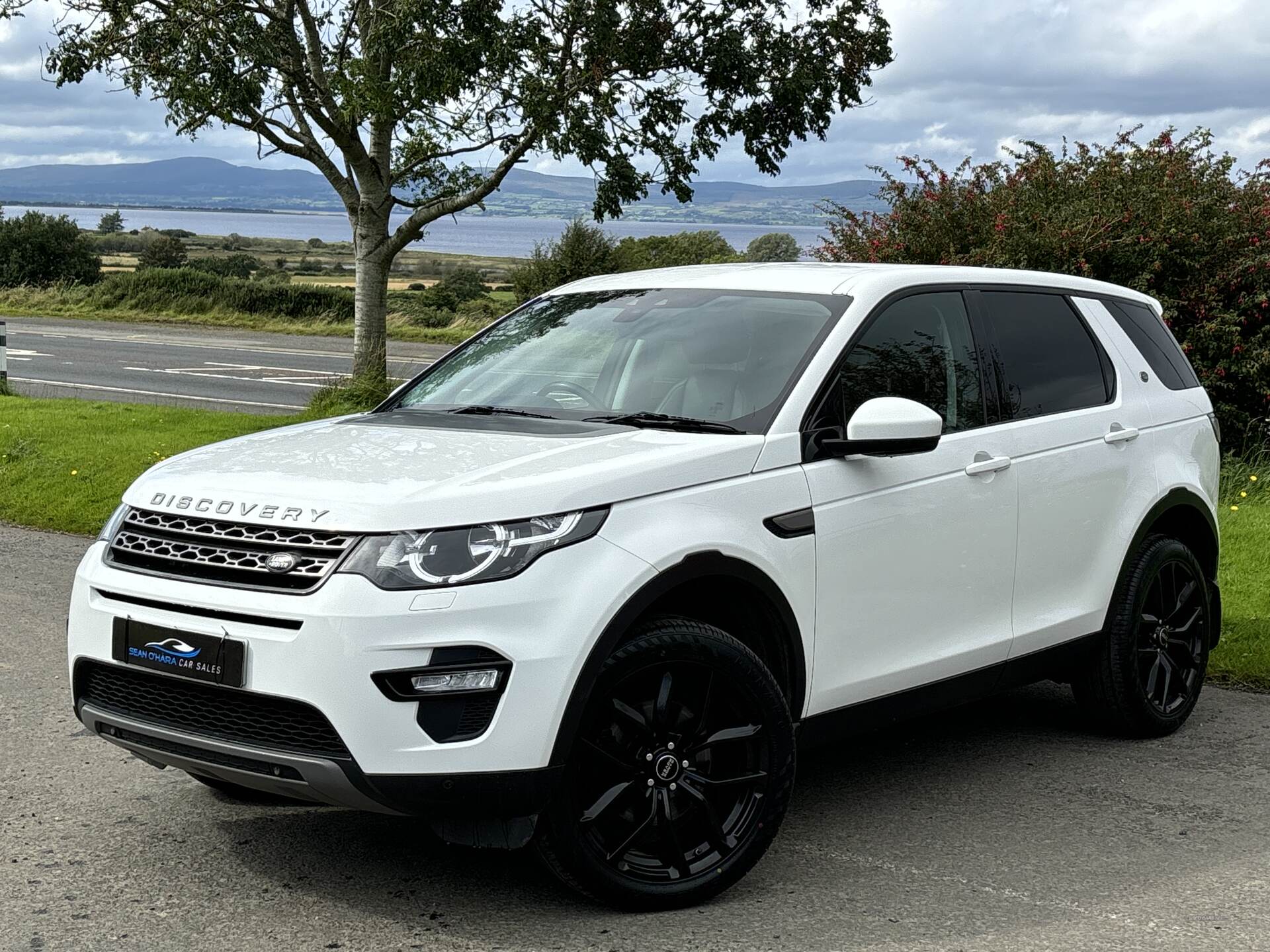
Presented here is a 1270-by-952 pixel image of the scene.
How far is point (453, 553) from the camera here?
3.68 meters

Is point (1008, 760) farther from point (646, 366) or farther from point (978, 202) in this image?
point (978, 202)

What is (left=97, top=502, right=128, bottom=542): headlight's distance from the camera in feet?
13.8

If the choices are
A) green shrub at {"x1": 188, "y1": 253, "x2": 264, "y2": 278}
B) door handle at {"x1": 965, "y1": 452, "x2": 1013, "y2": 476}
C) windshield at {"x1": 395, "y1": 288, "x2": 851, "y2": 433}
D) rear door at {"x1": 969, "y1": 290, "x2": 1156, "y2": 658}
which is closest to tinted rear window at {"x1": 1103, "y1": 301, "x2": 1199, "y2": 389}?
rear door at {"x1": 969, "y1": 290, "x2": 1156, "y2": 658}

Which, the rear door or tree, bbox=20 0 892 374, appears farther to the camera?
tree, bbox=20 0 892 374

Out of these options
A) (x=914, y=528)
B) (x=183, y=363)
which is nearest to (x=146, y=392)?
(x=183, y=363)

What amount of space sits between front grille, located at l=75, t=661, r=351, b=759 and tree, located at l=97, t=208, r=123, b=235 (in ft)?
286

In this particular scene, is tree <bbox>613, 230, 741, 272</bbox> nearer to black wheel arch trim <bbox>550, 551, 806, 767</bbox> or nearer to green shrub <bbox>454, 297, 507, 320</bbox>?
green shrub <bbox>454, 297, 507, 320</bbox>

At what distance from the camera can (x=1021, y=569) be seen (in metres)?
5.12

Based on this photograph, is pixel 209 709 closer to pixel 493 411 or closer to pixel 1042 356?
pixel 493 411

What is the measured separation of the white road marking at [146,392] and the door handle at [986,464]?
47.9 ft

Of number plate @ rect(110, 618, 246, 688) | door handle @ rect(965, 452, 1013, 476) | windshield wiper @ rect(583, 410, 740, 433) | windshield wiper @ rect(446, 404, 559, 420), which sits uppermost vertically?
windshield wiper @ rect(583, 410, 740, 433)

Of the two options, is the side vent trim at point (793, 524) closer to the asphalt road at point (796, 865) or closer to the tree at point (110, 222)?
the asphalt road at point (796, 865)

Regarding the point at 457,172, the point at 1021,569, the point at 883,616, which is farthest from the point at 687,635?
the point at 457,172

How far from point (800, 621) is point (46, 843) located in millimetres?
2315
